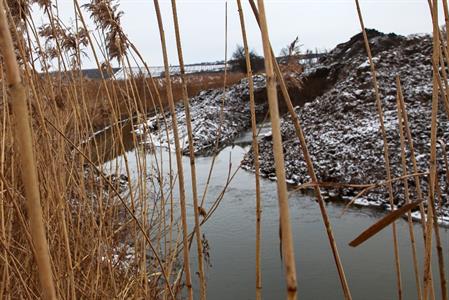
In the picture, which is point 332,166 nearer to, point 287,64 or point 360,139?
point 360,139

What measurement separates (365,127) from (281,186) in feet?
20.7

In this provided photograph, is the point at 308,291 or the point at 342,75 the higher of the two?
the point at 342,75

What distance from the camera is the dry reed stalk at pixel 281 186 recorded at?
44 centimetres

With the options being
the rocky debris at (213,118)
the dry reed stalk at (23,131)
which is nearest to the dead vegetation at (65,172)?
the dry reed stalk at (23,131)

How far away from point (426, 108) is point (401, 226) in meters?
3.55

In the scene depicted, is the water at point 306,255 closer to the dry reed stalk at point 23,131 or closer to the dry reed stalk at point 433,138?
the dry reed stalk at point 433,138

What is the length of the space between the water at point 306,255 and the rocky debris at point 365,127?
68 cm

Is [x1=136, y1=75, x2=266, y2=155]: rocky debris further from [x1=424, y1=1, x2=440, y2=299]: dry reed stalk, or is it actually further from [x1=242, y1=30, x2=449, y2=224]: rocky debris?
[x1=424, y1=1, x2=440, y2=299]: dry reed stalk

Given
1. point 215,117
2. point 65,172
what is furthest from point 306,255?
point 215,117

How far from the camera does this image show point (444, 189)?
4172 millimetres

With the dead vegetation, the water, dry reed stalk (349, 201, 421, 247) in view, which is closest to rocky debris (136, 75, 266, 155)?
the water

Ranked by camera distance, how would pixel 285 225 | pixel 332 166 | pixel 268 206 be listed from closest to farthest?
pixel 285 225 → pixel 268 206 → pixel 332 166

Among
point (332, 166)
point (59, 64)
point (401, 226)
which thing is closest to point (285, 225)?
point (59, 64)

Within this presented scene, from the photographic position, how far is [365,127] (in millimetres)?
6430
